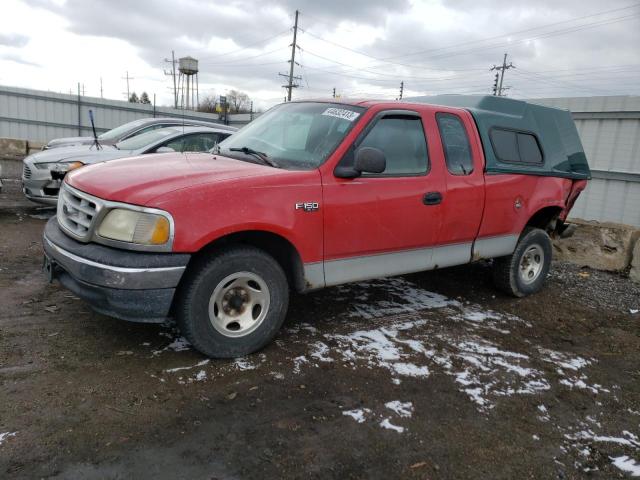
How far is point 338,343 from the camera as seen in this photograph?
12.8 feet

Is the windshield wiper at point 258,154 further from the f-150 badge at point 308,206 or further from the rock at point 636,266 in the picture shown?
the rock at point 636,266

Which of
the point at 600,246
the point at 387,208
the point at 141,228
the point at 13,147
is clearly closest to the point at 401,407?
the point at 387,208

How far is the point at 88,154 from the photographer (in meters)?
7.25

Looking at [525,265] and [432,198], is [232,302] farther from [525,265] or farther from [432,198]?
[525,265]

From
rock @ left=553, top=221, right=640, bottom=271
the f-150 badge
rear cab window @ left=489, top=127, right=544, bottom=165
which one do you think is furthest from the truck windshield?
rock @ left=553, top=221, right=640, bottom=271

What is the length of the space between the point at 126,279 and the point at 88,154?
506cm

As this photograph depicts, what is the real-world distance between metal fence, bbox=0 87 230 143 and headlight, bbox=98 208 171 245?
65.7 ft

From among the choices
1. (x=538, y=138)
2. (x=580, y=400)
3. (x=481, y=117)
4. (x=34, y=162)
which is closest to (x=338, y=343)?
(x=580, y=400)

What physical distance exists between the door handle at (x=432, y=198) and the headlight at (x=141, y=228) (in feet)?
7.31

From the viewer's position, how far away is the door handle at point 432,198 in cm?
420

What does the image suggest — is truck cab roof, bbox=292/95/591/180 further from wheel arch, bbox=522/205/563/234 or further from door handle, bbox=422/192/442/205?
door handle, bbox=422/192/442/205

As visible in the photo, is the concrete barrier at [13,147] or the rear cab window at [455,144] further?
the concrete barrier at [13,147]

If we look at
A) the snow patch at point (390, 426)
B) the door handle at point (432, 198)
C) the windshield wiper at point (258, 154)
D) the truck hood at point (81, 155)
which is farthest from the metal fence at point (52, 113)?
the snow patch at point (390, 426)

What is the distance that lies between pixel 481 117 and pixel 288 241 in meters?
2.62
